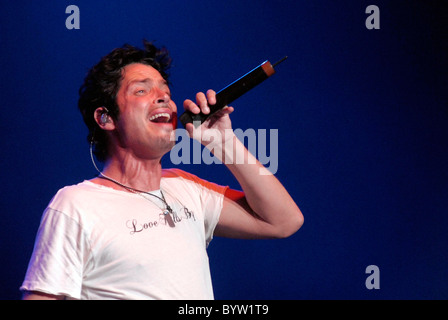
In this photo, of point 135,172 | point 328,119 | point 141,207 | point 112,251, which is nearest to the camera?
point 112,251

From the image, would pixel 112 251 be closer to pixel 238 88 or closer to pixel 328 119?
pixel 238 88

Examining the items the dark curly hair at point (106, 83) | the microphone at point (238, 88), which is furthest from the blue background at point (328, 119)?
the microphone at point (238, 88)

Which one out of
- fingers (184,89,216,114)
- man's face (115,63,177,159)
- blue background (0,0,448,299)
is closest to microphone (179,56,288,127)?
fingers (184,89,216,114)

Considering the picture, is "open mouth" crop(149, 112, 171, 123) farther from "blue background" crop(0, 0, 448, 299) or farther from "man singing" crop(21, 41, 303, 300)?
"blue background" crop(0, 0, 448, 299)

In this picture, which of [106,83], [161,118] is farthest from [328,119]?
[106,83]

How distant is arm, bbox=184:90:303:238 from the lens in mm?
1324

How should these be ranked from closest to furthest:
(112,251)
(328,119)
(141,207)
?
(112,251)
(141,207)
(328,119)

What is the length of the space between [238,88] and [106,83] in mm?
441

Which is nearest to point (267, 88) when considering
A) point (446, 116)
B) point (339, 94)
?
point (339, 94)

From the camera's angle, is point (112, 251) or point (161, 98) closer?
point (112, 251)

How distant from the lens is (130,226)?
3.80 ft

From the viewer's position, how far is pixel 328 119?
1.84 meters

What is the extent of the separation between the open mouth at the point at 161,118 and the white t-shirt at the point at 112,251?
22 centimetres

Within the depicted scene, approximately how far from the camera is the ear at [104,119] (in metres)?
1.37
